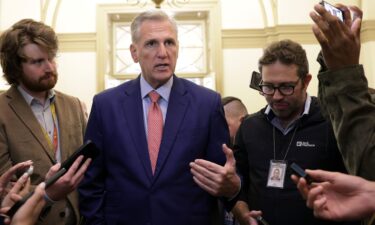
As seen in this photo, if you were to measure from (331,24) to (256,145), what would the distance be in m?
1.29

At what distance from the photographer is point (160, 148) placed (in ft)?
6.90

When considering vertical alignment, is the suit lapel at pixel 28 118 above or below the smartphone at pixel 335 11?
below

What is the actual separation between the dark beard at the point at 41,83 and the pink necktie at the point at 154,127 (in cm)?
64

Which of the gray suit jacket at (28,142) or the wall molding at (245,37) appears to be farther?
the wall molding at (245,37)

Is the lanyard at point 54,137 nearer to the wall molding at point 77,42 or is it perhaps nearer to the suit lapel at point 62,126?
the suit lapel at point 62,126

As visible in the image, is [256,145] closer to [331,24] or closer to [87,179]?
[87,179]

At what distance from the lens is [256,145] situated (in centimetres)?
247

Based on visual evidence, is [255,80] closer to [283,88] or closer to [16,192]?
[283,88]

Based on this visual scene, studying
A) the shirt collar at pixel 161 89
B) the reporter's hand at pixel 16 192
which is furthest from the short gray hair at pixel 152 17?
the reporter's hand at pixel 16 192

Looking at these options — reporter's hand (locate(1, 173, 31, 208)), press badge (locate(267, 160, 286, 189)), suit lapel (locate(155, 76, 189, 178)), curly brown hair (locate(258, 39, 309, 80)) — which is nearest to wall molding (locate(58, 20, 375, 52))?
curly brown hair (locate(258, 39, 309, 80))

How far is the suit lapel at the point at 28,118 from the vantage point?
95.4 inches

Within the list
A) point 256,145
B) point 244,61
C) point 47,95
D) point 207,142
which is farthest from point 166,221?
point 244,61

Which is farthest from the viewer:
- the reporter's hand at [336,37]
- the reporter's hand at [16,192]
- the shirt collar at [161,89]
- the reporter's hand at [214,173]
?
the shirt collar at [161,89]

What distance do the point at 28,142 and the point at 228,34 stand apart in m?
6.48
